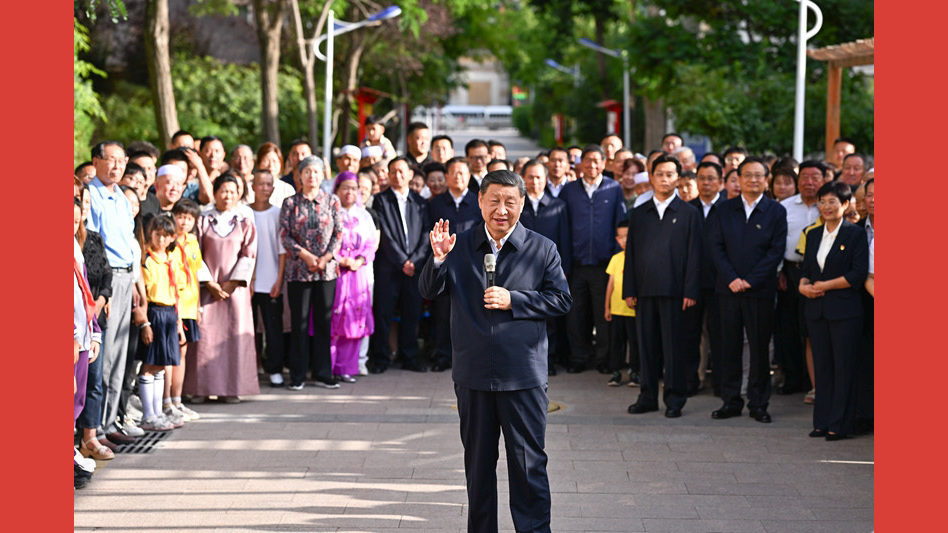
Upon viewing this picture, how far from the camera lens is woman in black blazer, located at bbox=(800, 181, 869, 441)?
8594 millimetres

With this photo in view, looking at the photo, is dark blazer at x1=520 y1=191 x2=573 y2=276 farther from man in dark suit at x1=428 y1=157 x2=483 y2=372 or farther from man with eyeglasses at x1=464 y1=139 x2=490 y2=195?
man with eyeglasses at x1=464 y1=139 x2=490 y2=195

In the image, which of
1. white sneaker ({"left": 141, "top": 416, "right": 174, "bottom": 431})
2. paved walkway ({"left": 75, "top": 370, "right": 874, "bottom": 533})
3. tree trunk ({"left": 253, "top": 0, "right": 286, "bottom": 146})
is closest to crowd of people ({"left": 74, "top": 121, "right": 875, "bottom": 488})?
white sneaker ({"left": 141, "top": 416, "right": 174, "bottom": 431})

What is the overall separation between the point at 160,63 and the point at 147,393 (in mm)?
9269

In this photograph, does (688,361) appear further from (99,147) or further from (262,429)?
(99,147)

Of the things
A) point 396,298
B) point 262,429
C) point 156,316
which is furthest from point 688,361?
point 156,316

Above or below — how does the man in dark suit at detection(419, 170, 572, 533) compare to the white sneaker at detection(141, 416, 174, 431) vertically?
above

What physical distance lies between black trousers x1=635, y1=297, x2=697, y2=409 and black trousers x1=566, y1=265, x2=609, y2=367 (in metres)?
1.91

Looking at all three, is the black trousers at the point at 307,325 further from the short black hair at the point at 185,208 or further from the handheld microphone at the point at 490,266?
the handheld microphone at the point at 490,266

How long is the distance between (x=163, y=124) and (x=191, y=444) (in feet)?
31.6

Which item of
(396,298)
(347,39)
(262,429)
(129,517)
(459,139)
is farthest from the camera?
(459,139)

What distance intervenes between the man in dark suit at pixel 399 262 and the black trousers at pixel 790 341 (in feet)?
11.2

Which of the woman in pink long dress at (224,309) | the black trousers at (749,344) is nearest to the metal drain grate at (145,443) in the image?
the woman in pink long dress at (224,309)

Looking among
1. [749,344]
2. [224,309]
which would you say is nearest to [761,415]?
[749,344]

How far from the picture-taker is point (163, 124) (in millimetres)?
17234
